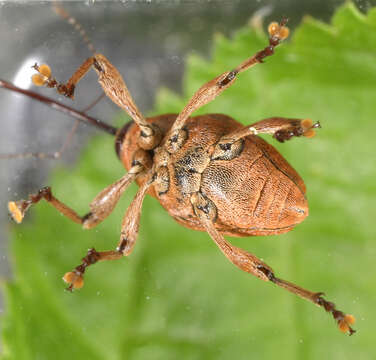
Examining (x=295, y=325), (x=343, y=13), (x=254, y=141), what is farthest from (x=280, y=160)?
(x=295, y=325)

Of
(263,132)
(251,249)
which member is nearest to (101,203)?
(263,132)

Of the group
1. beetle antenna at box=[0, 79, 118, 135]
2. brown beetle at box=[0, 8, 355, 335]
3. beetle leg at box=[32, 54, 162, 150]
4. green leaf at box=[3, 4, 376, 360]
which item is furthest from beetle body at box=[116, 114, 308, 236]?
green leaf at box=[3, 4, 376, 360]

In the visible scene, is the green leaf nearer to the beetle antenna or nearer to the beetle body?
the beetle antenna

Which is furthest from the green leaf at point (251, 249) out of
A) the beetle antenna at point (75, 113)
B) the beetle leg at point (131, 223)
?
the beetle leg at point (131, 223)

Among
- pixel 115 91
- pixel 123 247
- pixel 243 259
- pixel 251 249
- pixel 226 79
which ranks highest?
pixel 115 91

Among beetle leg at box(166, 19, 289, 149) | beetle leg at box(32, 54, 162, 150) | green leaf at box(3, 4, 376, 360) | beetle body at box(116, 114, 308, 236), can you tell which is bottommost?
green leaf at box(3, 4, 376, 360)

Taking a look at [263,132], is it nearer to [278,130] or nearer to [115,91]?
[278,130]

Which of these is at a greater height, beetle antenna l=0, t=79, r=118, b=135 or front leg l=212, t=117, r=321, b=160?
beetle antenna l=0, t=79, r=118, b=135
